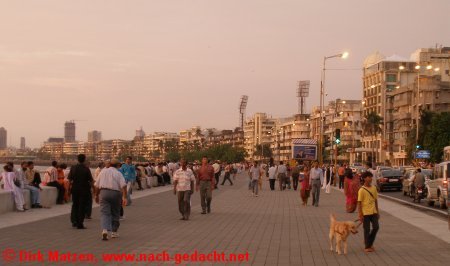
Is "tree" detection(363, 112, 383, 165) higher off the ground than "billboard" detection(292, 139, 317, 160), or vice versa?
"tree" detection(363, 112, 383, 165)

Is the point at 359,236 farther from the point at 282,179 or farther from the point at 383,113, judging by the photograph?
the point at 383,113

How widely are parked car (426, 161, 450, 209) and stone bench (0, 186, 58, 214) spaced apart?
13793 mm

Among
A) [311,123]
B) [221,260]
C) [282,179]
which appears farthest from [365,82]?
[221,260]

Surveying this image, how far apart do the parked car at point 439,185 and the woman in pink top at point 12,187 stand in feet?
47.7

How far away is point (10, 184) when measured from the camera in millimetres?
20500

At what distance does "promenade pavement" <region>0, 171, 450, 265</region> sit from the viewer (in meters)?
11.8

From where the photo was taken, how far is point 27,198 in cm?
2167

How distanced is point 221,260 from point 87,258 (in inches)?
85.0

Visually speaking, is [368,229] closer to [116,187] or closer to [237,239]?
[237,239]

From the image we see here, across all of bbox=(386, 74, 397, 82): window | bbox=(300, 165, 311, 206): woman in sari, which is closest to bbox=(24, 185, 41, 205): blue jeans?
bbox=(300, 165, 311, 206): woman in sari

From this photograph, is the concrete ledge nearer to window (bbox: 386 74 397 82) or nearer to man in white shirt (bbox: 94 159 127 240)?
man in white shirt (bbox: 94 159 127 240)

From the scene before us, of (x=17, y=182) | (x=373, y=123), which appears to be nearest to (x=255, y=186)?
(x=17, y=182)

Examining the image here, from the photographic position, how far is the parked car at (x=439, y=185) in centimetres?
2552

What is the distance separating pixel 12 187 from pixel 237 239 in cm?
908
